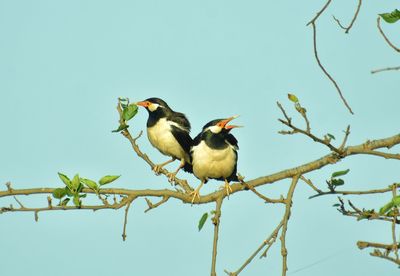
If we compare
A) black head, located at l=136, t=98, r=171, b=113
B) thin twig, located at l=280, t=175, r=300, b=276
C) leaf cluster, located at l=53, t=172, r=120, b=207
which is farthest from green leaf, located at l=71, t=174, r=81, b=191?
black head, located at l=136, t=98, r=171, b=113

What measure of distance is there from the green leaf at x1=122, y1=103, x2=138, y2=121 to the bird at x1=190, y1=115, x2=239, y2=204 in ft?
6.61

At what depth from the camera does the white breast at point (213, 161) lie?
7.40 metres

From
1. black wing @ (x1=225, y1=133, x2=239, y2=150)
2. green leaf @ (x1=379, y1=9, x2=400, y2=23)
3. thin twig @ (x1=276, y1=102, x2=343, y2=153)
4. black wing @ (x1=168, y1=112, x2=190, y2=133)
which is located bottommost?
thin twig @ (x1=276, y1=102, x2=343, y2=153)

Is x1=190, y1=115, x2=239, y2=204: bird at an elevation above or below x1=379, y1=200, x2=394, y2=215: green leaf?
above

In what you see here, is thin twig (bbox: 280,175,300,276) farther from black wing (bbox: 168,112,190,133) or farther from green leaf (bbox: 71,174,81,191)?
black wing (bbox: 168,112,190,133)

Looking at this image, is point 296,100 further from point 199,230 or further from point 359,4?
point 199,230

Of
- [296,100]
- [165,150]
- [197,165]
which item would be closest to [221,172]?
[197,165]

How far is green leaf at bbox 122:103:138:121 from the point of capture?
17.9ft

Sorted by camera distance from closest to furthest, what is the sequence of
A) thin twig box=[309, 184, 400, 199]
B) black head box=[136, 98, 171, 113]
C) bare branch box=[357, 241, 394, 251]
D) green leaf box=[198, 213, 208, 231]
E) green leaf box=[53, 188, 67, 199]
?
bare branch box=[357, 241, 394, 251] → thin twig box=[309, 184, 400, 199] → green leaf box=[198, 213, 208, 231] → green leaf box=[53, 188, 67, 199] → black head box=[136, 98, 171, 113]

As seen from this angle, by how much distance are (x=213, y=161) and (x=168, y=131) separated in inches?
61.6

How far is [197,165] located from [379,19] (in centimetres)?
365

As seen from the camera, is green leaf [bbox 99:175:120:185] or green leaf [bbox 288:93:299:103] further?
green leaf [bbox 99:175:120:185]

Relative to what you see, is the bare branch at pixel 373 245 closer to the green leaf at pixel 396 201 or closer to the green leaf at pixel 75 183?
the green leaf at pixel 396 201

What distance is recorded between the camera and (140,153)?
593cm
